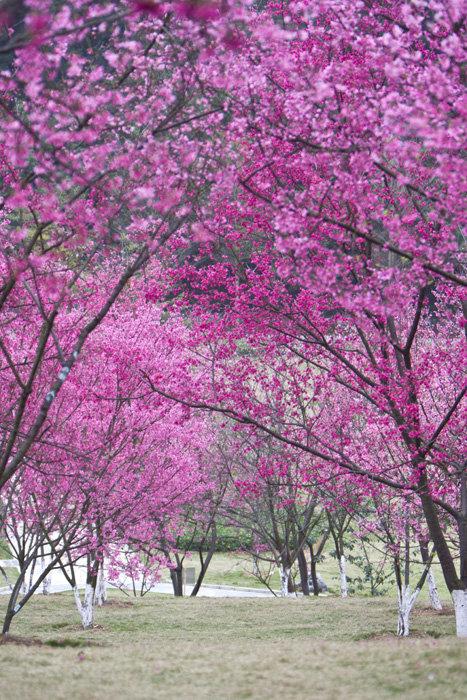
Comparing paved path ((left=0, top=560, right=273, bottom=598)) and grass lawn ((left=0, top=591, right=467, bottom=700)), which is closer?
grass lawn ((left=0, top=591, right=467, bottom=700))

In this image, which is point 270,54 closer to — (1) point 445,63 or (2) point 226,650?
(1) point 445,63

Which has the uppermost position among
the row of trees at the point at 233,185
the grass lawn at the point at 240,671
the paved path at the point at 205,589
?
the row of trees at the point at 233,185

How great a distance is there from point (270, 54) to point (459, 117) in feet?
9.98

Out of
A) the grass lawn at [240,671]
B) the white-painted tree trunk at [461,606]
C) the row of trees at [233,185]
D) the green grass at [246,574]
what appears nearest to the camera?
the grass lawn at [240,671]

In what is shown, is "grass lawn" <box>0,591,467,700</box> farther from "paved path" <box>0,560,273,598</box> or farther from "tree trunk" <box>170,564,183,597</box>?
"paved path" <box>0,560,273,598</box>

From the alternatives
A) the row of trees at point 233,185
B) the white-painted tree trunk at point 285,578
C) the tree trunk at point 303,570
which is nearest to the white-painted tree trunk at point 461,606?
the row of trees at point 233,185

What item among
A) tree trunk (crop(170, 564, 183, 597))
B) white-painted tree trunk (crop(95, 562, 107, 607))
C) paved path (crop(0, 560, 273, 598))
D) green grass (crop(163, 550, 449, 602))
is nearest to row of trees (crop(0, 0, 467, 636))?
white-painted tree trunk (crop(95, 562, 107, 607))

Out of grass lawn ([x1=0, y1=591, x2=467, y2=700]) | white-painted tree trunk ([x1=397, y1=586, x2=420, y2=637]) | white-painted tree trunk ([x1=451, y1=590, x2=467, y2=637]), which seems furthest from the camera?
white-painted tree trunk ([x1=397, y1=586, x2=420, y2=637])

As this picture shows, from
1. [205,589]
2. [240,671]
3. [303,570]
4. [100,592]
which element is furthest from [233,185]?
[205,589]

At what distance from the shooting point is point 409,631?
14633 millimetres

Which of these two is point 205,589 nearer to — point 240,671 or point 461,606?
point 461,606

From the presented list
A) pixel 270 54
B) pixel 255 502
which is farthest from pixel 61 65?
pixel 255 502

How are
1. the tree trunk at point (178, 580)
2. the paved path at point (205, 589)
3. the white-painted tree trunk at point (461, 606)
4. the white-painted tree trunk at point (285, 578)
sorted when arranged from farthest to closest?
the paved path at point (205, 589) < the tree trunk at point (178, 580) < the white-painted tree trunk at point (285, 578) < the white-painted tree trunk at point (461, 606)

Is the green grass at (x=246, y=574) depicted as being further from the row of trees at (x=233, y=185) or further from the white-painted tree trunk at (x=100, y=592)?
the row of trees at (x=233, y=185)
